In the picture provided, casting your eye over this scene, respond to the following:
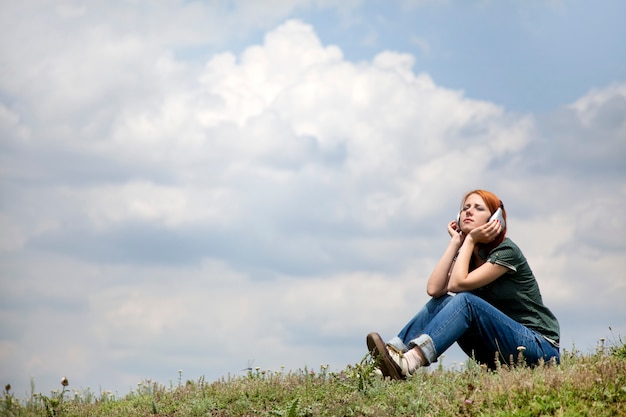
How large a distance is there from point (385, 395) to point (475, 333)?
1453 millimetres

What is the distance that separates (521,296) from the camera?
9.64 meters

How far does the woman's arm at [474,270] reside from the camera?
9.34m

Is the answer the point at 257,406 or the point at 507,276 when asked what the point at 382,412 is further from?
the point at 507,276

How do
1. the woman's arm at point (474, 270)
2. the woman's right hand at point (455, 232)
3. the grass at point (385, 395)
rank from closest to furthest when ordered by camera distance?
the grass at point (385, 395), the woman's arm at point (474, 270), the woman's right hand at point (455, 232)

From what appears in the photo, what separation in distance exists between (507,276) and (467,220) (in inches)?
32.9

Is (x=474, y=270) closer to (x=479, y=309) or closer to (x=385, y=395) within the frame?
(x=479, y=309)

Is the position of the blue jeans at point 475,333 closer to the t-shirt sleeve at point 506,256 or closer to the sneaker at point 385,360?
the sneaker at point 385,360

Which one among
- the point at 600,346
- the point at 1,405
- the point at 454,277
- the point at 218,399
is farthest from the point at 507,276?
the point at 1,405

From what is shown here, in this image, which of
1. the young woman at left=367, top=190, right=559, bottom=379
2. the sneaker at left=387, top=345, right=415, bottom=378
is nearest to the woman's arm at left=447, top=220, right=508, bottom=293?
the young woman at left=367, top=190, right=559, bottom=379

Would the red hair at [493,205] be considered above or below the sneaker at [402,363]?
above

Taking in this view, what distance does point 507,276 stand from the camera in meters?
9.65

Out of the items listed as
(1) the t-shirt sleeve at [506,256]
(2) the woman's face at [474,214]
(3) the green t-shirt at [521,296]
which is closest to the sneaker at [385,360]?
(3) the green t-shirt at [521,296]

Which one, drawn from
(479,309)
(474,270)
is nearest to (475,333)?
(479,309)

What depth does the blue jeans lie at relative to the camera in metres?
9.13
